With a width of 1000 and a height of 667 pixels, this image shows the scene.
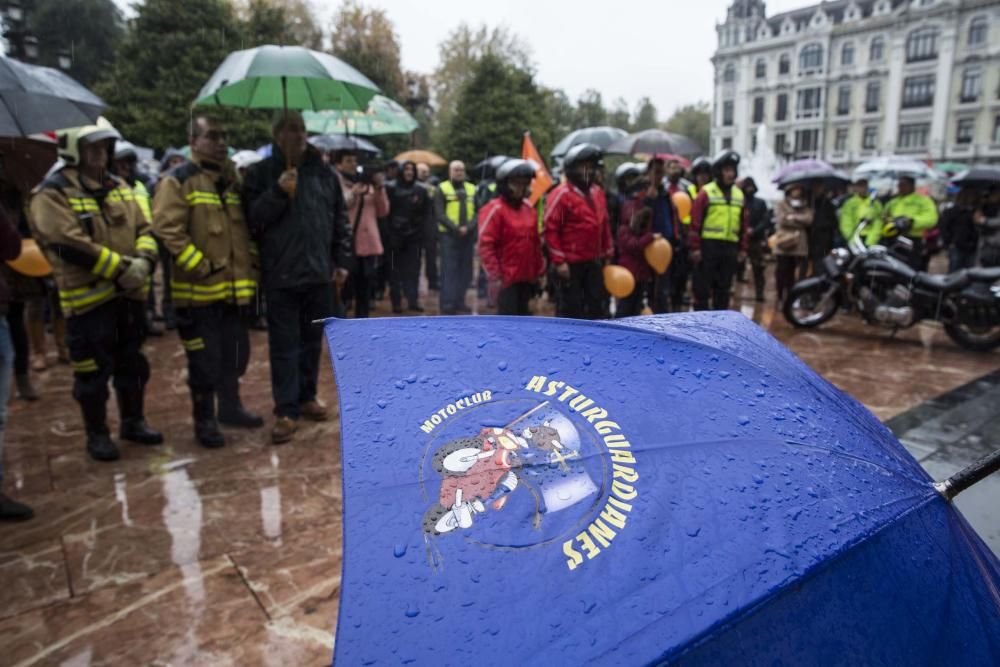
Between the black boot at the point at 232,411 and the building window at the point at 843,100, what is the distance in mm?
60743

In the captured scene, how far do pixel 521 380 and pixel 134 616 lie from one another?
2.14 metres

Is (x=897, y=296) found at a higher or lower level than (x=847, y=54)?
lower

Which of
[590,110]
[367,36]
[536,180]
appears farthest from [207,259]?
[590,110]

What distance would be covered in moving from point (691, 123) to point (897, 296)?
77.0 m

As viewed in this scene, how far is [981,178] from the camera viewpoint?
758 centimetres

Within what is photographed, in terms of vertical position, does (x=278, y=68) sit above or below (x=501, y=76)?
below

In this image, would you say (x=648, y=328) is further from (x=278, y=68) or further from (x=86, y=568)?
(x=278, y=68)

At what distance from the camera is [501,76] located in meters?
26.3

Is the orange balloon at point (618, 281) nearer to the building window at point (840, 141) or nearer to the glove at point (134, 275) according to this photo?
the glove at point (134, 275)

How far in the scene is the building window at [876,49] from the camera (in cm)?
5300

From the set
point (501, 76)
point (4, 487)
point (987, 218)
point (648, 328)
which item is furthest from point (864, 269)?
point (501, 76)

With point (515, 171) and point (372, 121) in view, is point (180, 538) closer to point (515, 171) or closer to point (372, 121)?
point (515, 171)

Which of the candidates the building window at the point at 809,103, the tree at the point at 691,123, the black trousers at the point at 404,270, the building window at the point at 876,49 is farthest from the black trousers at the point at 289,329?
the tree at the point at 691,123

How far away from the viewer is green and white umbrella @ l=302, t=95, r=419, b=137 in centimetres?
789
